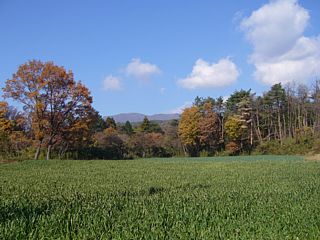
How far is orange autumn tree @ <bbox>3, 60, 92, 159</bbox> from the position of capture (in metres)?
44.2

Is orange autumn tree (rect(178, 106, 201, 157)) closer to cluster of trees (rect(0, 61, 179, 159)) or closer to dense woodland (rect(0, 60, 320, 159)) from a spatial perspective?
dense woodland (rect(0, 60, 320, 159))

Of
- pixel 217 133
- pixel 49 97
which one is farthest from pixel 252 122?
pixel 49 97

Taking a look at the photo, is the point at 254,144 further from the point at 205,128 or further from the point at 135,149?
the point at 135,149

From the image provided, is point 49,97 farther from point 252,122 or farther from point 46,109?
point 252,122

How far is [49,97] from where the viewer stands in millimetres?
45125

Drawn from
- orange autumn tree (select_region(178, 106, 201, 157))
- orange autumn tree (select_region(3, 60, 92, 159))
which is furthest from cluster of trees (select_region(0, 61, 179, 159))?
orange autumn tree (select_region(178, 106, 201, 157))

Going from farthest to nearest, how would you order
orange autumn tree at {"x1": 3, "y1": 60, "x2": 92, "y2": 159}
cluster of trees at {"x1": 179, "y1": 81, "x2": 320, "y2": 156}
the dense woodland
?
cluster of trees at {"x1": 179, "y1": 81, "x2": 320, "y2": 156}
the dense woodland
orange autumn tree at {"x1": 3, "y1": 60, "x2": 92, "y2": 159}

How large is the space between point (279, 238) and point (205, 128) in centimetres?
7122

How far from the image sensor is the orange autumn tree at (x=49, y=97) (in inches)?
1738

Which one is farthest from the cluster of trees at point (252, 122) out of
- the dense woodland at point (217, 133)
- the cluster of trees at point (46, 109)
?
the cluster of trees at point (46, 109)

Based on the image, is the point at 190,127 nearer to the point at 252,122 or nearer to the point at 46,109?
the point at 252,122

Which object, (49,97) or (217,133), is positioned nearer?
(49,97)

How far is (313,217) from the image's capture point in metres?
9.14

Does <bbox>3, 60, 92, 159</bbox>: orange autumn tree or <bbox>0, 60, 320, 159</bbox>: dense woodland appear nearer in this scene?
<bbox>3, 60, 92, 159</bbox>: orange autumn tree
